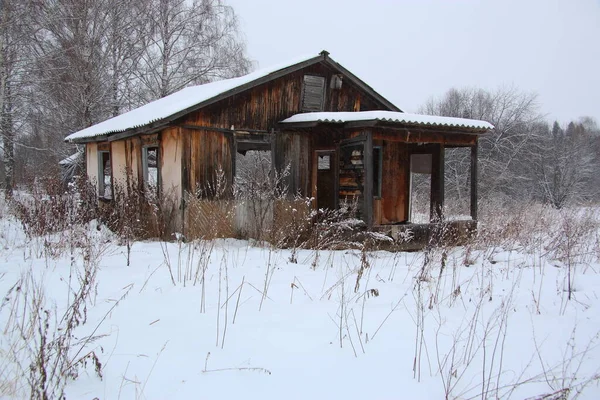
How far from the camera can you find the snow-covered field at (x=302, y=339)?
2.49 meters

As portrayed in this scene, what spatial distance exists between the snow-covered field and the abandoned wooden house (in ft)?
13.3

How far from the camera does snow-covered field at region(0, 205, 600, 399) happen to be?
2.49 m

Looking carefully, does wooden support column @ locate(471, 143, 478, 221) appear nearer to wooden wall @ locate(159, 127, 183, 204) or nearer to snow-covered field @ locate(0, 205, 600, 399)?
snow-covered field @ locate(0, 205, 600, 399)

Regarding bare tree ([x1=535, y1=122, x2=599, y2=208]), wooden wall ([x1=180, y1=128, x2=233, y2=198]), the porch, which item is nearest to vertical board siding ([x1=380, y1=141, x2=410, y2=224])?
the porch

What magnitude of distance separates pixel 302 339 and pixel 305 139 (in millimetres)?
7354

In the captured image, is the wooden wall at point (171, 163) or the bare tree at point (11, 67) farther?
the bare tree at point (11, 67)

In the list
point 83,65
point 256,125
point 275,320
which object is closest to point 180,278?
point 275,320

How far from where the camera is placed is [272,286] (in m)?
4.47

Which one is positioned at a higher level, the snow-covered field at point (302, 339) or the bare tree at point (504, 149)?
Result: the bare tree at point (504, 149)

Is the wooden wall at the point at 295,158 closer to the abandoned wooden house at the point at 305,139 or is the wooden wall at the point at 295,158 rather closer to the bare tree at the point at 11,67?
the abandoned wooden house at the point at 305,139

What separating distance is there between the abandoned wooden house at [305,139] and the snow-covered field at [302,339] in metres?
4.05

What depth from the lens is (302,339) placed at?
10.2ft

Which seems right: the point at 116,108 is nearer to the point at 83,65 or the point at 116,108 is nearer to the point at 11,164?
the point at 83,65

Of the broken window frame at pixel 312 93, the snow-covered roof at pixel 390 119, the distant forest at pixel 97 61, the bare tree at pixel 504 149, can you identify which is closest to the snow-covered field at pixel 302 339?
the snow-covered roof at pixel 390 119
